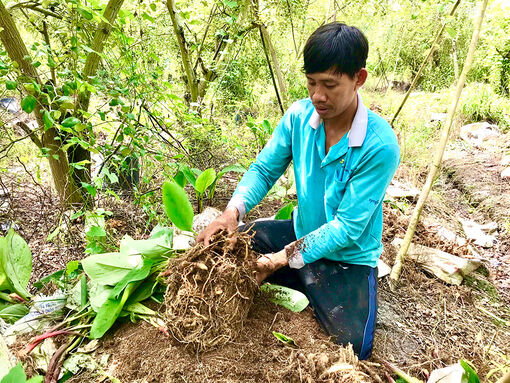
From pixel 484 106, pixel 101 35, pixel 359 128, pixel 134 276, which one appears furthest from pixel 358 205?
pixel 484 106

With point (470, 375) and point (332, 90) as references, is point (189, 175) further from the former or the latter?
point (470, 375)

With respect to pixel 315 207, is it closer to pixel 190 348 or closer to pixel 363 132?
pixel 363 132

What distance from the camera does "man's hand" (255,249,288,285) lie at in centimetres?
147

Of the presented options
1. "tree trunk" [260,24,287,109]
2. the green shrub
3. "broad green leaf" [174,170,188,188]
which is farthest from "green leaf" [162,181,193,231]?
the green shrub

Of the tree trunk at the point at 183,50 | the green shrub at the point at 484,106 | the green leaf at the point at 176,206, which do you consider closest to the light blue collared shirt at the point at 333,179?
the green leaf at the point at 176,206

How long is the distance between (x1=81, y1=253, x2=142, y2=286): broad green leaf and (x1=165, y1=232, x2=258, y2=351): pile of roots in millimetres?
219

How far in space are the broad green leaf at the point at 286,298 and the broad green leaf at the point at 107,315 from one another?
60cm

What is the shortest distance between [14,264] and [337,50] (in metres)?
1.72

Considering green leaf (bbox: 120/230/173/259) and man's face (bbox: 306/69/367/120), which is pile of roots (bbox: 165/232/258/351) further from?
man's face (bbox: 306/69/367/120)

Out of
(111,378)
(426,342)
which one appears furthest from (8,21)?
(426,342)

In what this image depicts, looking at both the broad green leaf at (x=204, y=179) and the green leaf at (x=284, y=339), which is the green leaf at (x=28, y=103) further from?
the green leaf at (x=284, y=339)

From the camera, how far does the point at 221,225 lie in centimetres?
145

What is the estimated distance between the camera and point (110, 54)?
2338 millimetres

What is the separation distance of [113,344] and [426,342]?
5.06ft
